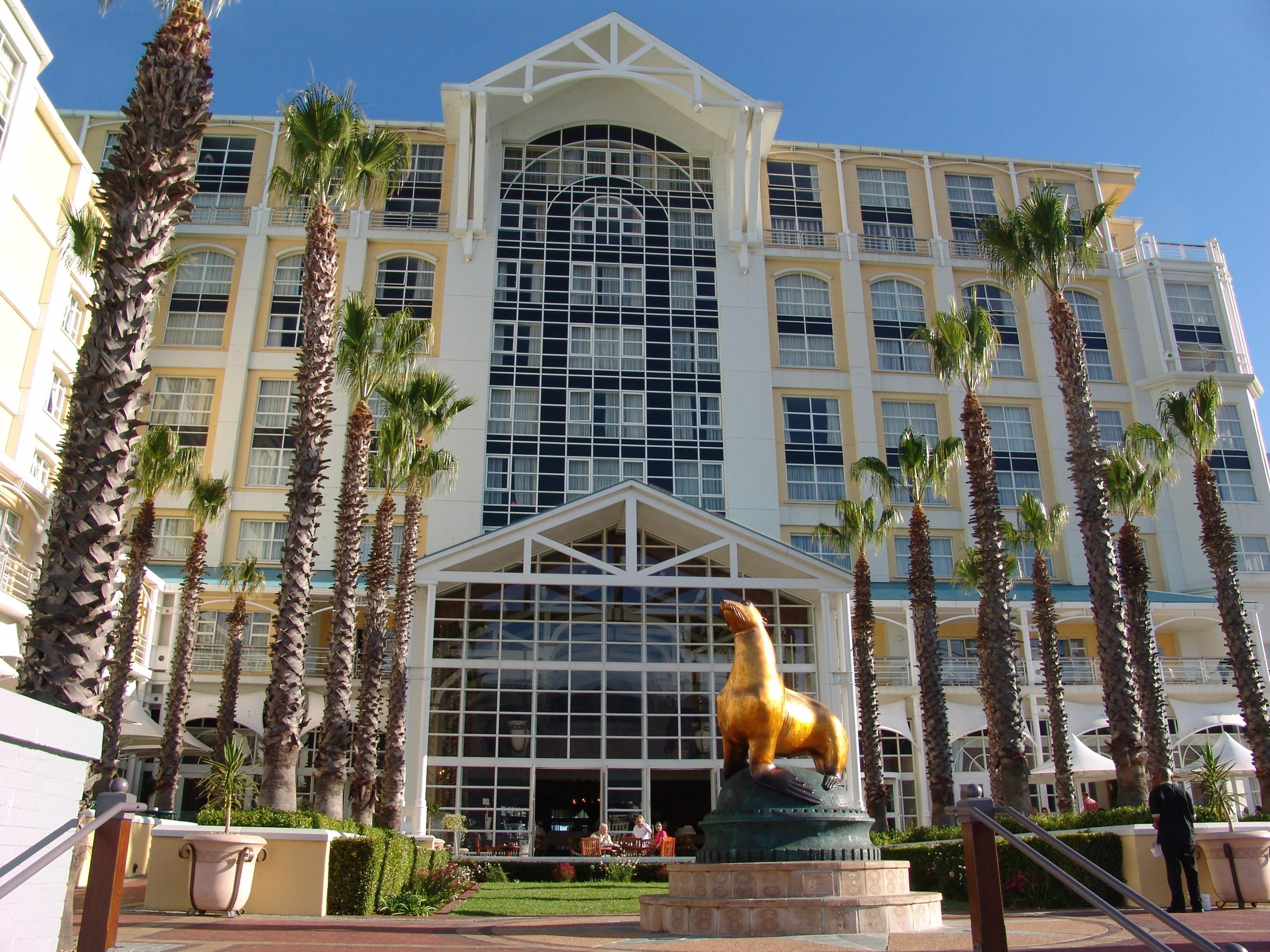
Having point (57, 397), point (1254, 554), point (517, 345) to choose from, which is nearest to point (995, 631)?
point (517, 345)

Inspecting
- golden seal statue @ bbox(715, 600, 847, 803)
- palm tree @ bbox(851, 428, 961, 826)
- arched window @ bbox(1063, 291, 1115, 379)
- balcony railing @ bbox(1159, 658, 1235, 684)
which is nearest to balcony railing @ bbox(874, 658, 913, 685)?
palm tree @ bbox(851, 428, 961, 826)

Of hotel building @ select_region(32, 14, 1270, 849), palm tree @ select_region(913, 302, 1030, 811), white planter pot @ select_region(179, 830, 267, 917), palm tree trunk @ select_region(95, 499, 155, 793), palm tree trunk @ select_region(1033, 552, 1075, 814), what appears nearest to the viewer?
white planter pot @ select_region(179, 830, 267, 917)

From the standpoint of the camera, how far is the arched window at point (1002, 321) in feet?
149

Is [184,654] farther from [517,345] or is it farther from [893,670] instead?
[893,670]

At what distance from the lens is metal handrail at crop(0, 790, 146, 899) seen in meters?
4.94

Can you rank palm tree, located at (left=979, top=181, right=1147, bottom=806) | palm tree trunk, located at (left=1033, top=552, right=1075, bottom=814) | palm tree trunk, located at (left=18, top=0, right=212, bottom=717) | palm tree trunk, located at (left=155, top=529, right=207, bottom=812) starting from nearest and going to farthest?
1. palm tree trunk, located at (left=18, top=0, right=212, bottom=717)
2. palm tree, located at (left=979, top=181, right=1147, bottom=806)
3. palm tree trunk, located at (left=1033, top=552, right=1075, bottom=814)
4. palm tree trunk, located at (left=155, top=529, right=207, bottom=812)

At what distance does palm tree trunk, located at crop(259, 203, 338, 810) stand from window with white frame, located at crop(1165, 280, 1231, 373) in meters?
39.9

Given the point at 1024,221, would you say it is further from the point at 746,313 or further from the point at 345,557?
the point at 746,313

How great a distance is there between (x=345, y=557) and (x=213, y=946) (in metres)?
11.9

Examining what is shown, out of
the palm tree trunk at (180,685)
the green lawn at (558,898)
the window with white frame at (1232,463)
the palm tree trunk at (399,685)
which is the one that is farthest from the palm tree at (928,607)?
the window with white frame at (1232,463)

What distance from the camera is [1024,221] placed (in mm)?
22172

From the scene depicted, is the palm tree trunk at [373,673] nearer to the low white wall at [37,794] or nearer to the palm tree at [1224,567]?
the low white wall at [37,794]

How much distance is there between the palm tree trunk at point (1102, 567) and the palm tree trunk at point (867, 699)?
30.0ft

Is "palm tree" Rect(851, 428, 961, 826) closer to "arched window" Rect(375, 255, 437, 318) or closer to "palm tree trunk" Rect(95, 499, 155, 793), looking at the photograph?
"palm tree trunk" Rect(95, 499, 155, 793)
